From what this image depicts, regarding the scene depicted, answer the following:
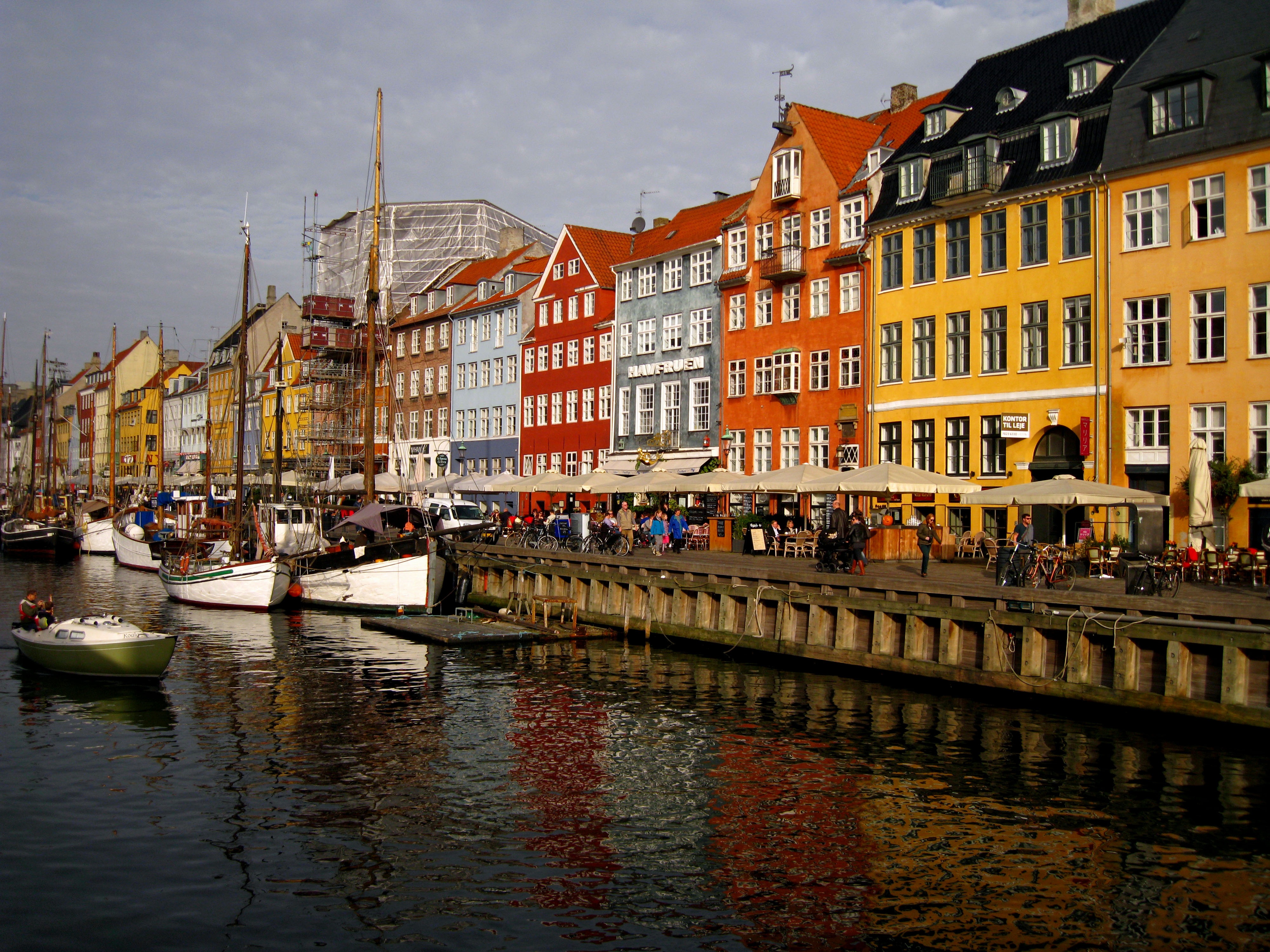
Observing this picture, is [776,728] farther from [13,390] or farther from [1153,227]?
[13,390]

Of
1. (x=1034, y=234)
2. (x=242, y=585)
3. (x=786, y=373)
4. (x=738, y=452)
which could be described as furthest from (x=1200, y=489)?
(x=242, y=585)

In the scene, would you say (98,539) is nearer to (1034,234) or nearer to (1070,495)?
(1034,234)

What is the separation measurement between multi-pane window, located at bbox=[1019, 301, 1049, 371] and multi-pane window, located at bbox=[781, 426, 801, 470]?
11.2 meters

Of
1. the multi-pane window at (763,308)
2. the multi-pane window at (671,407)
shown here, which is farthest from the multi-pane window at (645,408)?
the multi-pane window at (763,308)

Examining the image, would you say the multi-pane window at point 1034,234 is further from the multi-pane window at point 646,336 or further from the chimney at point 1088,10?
the multi-pane window at point 646,336

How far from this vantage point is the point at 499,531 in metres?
49.2

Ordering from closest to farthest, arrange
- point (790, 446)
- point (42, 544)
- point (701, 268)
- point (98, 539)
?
point (790, 446)
point (701, 268)
point (42, 544)
point (98, 539)

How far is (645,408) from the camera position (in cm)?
5703

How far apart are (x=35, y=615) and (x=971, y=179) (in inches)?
1225

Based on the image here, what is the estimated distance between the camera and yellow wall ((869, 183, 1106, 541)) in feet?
118

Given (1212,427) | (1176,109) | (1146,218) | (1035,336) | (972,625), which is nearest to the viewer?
(972,625)

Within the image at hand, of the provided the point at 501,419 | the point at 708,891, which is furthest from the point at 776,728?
the point at 501,419

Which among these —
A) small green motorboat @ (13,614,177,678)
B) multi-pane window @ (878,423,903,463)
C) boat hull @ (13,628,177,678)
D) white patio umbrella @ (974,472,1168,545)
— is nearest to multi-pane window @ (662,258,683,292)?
multi-pane window @ (878,423,903,463)

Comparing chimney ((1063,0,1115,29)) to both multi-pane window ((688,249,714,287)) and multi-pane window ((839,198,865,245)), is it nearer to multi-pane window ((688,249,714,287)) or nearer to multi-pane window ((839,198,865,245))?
multi-pane window ((839,198,865,245))
